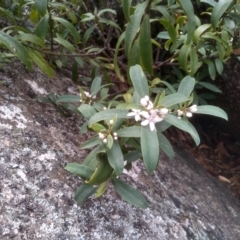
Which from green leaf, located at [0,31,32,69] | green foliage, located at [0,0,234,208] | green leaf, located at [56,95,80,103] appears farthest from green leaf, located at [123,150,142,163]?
green leaf, located at [0,31,32,69]

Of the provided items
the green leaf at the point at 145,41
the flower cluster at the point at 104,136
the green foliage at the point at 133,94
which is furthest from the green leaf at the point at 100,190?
the green leaf at the point at 145,41

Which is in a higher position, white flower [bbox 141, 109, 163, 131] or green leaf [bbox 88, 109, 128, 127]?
white flower [bbox 141, 109, 163, 131]

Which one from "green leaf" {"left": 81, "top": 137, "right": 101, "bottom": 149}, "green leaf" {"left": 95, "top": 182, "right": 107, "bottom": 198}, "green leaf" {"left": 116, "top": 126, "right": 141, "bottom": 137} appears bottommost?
"green leaf" {"left": 95, "top": 182, "right": 107, "bottom": 198}

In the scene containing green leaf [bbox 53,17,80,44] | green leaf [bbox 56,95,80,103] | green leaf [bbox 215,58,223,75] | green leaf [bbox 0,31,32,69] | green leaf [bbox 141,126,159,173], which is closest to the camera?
green leaf [bbox 141,126,159,173]

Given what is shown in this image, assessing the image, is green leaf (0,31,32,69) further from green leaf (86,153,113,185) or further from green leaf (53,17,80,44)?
green leaf (86,153,113,185)

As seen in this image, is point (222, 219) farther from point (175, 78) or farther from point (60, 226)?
point (175, 78)

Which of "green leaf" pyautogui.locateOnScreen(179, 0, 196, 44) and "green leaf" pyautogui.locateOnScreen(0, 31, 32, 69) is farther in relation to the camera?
"green leaf" pyautogui.locateOnScreen(0, 31, 32, 69)
